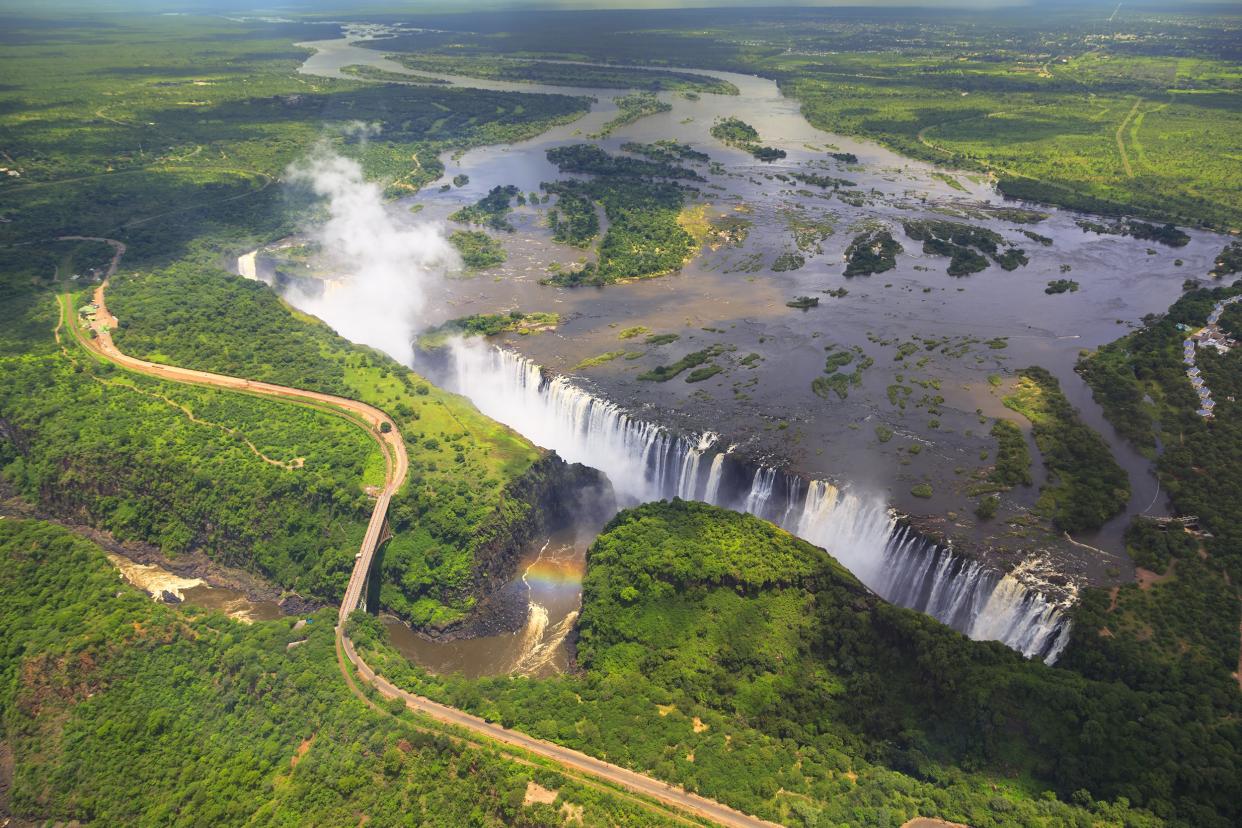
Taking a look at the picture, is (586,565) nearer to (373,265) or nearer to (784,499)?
(784,499)

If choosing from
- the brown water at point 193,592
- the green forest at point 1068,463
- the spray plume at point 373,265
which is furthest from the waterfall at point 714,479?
the spray plume at point 373,265

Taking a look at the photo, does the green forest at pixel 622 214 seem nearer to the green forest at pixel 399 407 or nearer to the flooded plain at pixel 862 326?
the flooded plain at pixel 862 326

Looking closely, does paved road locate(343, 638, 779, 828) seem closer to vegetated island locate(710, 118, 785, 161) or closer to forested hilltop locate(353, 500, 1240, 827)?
forested hilltop locate(353, 500, 1240, 827)

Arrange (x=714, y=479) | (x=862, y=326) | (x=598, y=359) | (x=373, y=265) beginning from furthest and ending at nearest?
(x=373, y=265)
(x=862, y=326)
(x=598, y=359)
(x=714, y=479)

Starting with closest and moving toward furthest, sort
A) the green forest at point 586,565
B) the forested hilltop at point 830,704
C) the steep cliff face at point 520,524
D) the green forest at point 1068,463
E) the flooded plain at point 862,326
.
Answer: the forested hilltop at point 830,704
the green forest at point 586,565
the green forest at point 1068,463
the steep cliff face at point 520,524
the flooded plain at point 862,326

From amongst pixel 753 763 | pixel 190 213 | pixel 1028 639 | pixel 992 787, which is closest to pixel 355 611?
pixel 753 763

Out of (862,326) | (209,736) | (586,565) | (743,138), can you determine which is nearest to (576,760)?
(586,565)
